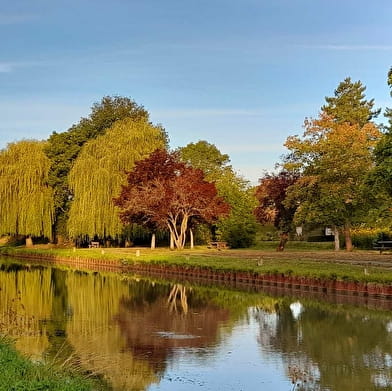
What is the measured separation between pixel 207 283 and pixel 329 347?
46.8 ft

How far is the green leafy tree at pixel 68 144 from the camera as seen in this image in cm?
5288

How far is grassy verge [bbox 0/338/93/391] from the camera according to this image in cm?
813

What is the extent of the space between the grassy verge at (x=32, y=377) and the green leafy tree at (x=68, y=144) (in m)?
43.5

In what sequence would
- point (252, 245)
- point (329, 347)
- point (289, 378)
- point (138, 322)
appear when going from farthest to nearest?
1. point (252, 245)
2. point (138, 322)
3. point (329, 347)
4. point (289, 378)

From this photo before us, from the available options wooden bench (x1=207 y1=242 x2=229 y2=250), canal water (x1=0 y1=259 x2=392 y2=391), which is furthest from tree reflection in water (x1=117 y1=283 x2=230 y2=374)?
wooden bench (x1=207 y1=242 x2=229 y2=250)

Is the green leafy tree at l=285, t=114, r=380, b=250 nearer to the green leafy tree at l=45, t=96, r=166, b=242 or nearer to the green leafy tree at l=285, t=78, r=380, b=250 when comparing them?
the green leafy tree at l=285, t=78, r=380, b=250

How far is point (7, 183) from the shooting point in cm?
5034

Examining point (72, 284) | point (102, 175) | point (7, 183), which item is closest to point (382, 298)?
point (72, 284)

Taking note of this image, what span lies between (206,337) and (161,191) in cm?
2703

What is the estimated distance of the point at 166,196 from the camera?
138 ft

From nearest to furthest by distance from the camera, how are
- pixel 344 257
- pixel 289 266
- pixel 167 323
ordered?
pixel 167 323 < pixel 289 266 < pixel 344 257

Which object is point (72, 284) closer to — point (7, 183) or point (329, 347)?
point (329, 347)

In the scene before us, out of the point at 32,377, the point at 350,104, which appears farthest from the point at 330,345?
the point at 350,104

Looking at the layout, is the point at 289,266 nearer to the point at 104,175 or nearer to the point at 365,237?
the point at 365,237
